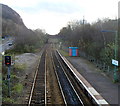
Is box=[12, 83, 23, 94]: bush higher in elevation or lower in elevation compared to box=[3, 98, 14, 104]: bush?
higher

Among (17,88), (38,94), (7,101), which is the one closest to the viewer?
(7,101)

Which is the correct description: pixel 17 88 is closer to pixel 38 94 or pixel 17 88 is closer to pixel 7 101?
pixel 38 94

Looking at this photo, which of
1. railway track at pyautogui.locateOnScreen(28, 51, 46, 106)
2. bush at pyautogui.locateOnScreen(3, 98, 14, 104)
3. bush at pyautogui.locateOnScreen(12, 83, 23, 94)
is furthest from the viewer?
bush at pyautogui.locateOnScreen(12, 83, 23, 94)

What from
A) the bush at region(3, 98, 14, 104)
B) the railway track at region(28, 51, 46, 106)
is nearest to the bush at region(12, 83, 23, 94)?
the railway track at region(28, 51, 46, 106)

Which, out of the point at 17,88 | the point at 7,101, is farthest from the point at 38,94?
the point at 7,101

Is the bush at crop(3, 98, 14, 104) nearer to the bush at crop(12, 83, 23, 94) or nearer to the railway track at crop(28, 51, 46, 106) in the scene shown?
the railway track at crop(28, 51, 46, 106)

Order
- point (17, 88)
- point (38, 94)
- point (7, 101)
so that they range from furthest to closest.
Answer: point (17, 88) → point (38, 94) → point (7, 101)

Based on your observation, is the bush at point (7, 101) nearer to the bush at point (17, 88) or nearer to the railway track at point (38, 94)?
the railway track at point (38, 94)

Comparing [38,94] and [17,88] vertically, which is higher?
[17,88]

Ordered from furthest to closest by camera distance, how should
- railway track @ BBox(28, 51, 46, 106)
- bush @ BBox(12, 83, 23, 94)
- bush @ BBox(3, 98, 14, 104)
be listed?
1. bush @ BBox(12, 83, 23, 94)
2. railway track @ BBox(28, 51, 46, 106)
3. bush @ BBox(3, 98, 14, 104)

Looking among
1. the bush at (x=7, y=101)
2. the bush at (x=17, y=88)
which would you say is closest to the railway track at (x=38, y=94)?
the bush at (x=17, y=88)

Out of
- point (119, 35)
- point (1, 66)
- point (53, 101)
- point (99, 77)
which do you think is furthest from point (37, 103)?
point (119, 35)

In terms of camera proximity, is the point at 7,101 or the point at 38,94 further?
Answer: the point at 38,94

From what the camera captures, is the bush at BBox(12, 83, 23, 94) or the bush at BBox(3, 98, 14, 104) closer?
the bush at BBox(3, 98, 14, 104)
